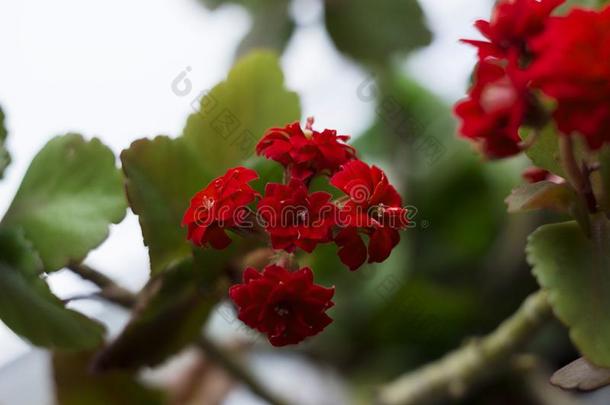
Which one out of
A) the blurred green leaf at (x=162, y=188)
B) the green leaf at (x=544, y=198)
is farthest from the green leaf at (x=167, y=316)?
the green leaf at (x=544, y=198)

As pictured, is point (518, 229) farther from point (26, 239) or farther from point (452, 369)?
point (26, 239)

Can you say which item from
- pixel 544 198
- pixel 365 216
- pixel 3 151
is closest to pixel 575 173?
pixel 544 198

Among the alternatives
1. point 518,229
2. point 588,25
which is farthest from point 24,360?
point 588,25

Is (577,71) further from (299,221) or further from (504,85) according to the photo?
(299,221)

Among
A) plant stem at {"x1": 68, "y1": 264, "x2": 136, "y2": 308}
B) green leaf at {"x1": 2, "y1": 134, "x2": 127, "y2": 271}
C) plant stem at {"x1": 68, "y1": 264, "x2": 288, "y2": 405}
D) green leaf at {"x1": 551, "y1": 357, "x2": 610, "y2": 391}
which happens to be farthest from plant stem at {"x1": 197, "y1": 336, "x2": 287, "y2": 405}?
green leaf at {"x1": 551, "y1": 357, "x2": 610, "y2": 391}

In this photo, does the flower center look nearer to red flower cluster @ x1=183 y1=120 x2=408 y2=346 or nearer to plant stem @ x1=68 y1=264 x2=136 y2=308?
red flower cluster @ x1=183 y1=120 x2=408 y2=346

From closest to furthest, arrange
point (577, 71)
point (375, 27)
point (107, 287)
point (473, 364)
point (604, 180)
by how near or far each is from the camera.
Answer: point (577, 71) → point (604, 180) → point (107, 287) → point (473, 364) → point (375, 27)
